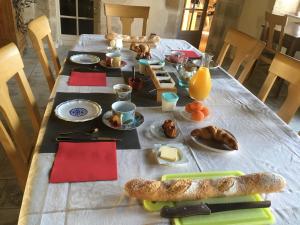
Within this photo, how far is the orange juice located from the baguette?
19.8 inches

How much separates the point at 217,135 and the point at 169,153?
192 millimetres

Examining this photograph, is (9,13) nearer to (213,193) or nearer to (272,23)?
(272,23)

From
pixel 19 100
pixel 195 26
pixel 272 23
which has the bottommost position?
pixel 19 100

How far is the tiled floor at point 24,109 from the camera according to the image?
1.31 meters

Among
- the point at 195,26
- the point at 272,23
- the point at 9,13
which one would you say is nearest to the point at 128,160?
the point at 272,23

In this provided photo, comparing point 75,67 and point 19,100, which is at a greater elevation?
point 75,67

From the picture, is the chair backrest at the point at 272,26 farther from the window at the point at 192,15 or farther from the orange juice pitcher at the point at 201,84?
the orange juice pitcher at the point at 201,84

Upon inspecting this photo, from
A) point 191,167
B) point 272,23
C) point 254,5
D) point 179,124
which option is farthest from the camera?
point 254,5

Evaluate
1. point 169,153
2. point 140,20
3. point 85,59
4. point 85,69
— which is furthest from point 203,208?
point 140,20

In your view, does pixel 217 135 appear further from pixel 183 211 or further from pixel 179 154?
pixel 183 211

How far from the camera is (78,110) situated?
39.4 inches

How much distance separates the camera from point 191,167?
78cm

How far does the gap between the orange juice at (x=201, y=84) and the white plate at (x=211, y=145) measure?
29 cm

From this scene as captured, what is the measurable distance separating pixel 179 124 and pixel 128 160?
0.94 ft
